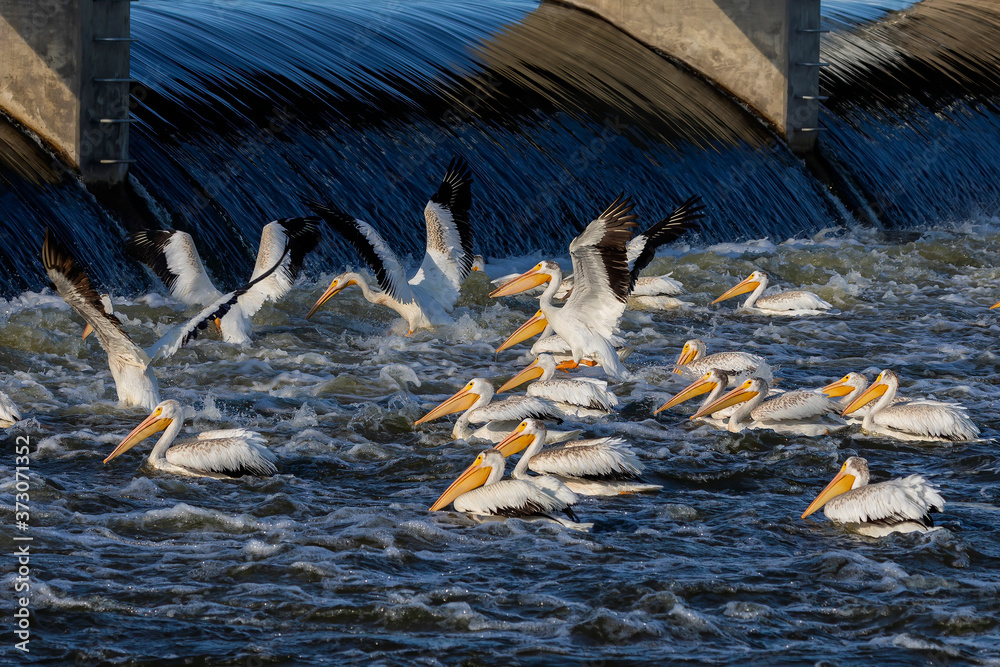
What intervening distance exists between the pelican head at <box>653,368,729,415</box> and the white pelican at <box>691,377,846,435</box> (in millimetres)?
360

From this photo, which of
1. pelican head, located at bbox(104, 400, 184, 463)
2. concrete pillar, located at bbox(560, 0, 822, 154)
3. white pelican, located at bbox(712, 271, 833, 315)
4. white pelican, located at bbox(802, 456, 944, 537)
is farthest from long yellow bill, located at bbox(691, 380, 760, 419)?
concrete pillar, located at bbox(560, 0, 822, 154)

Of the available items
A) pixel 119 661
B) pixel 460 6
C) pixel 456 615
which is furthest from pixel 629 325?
pixel 460 6

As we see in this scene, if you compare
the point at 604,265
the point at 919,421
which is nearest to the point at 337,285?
the point at 604,265

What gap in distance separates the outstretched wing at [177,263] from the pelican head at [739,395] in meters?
4.70

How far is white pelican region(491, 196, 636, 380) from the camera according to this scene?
1002cm

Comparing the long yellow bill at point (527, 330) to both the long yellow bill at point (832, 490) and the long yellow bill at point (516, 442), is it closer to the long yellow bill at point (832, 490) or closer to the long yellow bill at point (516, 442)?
the long yellow bill at point (516, 442)

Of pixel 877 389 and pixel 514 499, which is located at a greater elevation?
pixel 877 389

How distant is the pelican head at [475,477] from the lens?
7.16 metres

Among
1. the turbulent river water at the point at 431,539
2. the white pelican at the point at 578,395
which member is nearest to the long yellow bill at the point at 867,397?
the turbulent river water at the point at 431,539

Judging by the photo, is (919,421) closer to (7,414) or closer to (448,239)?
(448,239)

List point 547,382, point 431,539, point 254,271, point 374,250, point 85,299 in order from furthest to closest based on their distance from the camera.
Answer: point 374,250, point 254,271, point 547,382, point 85,299, point 431,539

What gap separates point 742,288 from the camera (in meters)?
13.8

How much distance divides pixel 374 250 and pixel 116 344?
3169mm

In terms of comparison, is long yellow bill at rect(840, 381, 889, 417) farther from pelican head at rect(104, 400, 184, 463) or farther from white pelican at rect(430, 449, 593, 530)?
pelican head at rect(104, 400, 184, 463)
